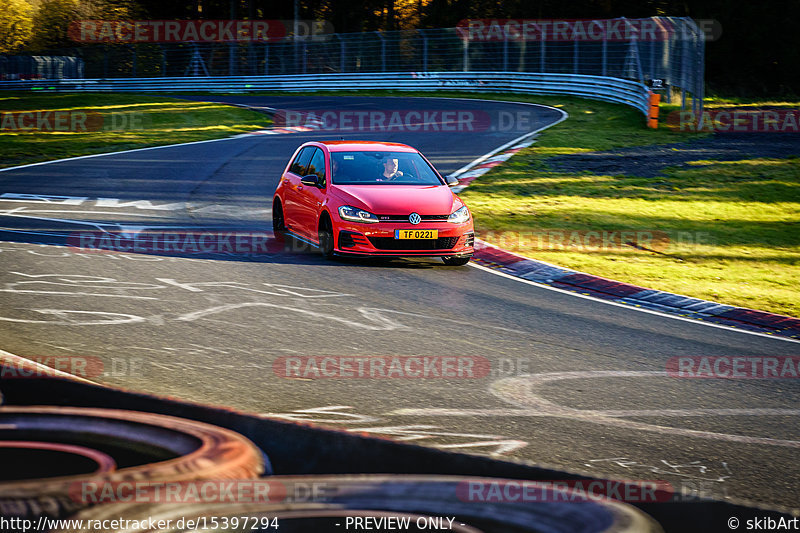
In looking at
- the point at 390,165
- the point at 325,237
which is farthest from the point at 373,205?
the point at 390,165

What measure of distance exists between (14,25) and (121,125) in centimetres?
5743

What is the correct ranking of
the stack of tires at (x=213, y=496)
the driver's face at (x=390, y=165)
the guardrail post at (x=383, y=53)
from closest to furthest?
1. the stack of tires at (x=213, y=496)
2. the driver's face at (x=390, y=165)
3. the guardrail post at (x=383, y=53)

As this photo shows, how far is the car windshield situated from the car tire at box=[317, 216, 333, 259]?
2.27 ft

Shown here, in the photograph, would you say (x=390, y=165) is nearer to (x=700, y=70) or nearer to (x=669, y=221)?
(x=669, y=221)

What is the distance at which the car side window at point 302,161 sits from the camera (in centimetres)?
1389

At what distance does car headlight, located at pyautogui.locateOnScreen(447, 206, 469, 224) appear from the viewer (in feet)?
39.3

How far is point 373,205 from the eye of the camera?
1191cm

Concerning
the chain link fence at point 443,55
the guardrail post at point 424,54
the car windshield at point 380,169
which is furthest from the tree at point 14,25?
the car windshield at point 380,169

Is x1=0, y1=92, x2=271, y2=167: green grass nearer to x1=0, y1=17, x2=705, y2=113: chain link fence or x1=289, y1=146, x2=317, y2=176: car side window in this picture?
x1=289, y1=146, x2=317, y2=176: car side window

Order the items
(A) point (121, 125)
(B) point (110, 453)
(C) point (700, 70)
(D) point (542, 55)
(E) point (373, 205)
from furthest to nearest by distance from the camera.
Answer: (D) point (542, 55)
(A) point (121, 125)
(C) point (700, 70)
(E) point (373, 205)
(B) point (110, 453)

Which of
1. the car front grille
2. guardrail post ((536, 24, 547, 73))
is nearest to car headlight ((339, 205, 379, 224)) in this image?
the car front grille

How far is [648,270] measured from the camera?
12.6m

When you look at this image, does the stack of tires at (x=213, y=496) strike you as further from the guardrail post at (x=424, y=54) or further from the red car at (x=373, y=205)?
the guardrail post at (x=424, y=54)

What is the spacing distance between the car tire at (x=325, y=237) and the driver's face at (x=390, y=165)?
1.40m
